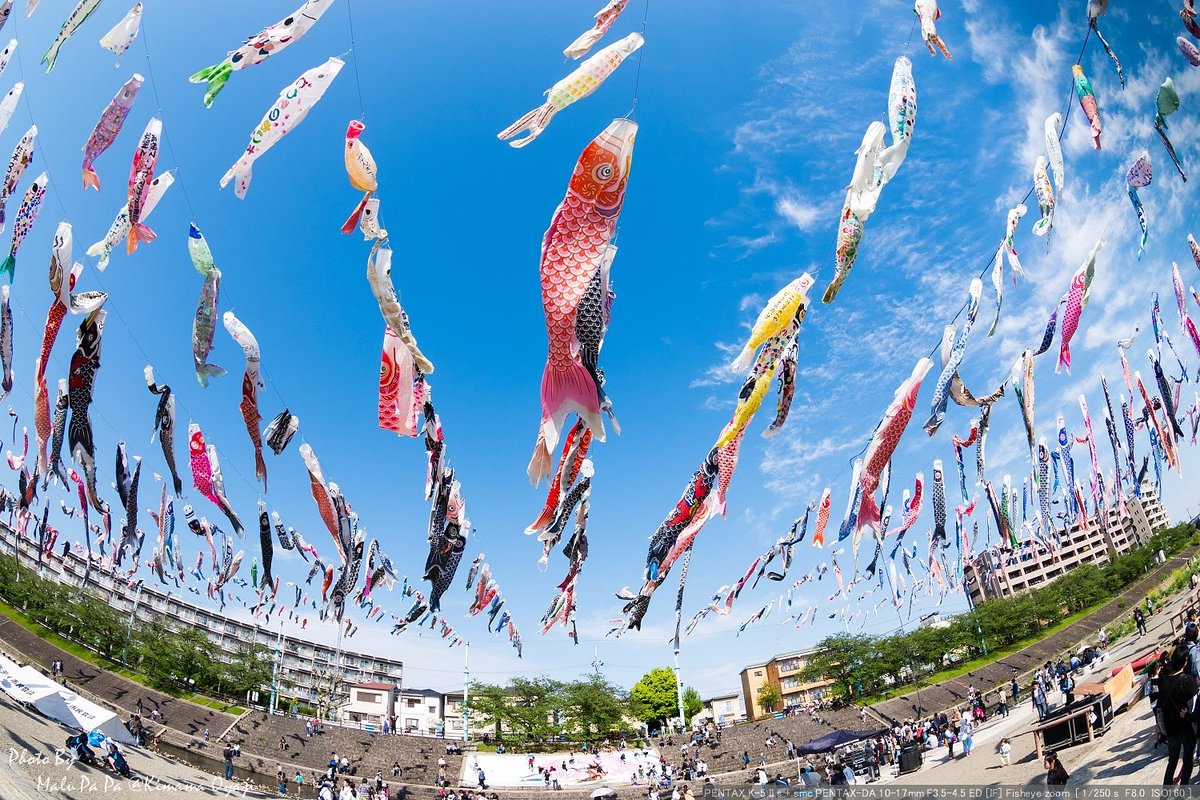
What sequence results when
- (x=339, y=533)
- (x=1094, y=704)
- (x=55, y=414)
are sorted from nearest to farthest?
(x=55, y=414)
(x=1094, y=704)
(x=339, y=533)

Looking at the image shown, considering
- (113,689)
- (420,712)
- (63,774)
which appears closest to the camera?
(63,774)

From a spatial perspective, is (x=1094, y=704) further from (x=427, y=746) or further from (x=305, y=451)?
(x=427, y=746)

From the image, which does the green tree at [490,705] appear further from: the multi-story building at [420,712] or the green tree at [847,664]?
the green tree at [847,664]

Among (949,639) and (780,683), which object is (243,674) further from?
(780,683)

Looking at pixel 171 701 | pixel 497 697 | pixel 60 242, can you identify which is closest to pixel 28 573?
pixel 171 701

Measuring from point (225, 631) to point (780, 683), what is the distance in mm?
54506

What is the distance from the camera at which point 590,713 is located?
134 feet

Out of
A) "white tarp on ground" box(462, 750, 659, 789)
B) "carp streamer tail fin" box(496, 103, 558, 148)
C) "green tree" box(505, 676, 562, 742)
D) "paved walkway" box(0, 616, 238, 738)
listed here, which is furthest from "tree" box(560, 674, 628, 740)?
"carp streamer tail fin" box(496, 103, 558, 148)

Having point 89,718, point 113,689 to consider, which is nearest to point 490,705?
point 113,689

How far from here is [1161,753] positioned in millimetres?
7043

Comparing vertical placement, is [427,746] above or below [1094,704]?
below

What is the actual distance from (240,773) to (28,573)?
2727 cm

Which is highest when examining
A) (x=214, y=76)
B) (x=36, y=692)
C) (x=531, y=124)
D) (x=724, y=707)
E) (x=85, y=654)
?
(x=214, y=76)

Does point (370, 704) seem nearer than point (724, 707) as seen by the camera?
Yes
